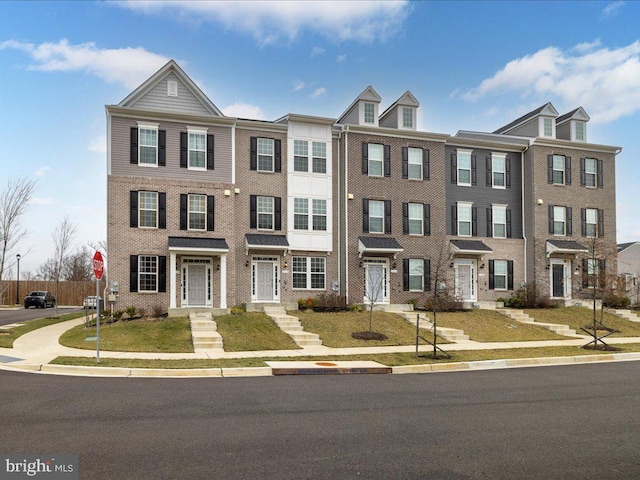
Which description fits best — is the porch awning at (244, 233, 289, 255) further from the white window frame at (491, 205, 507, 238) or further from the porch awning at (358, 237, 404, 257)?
the white window frame at (491, 205, 507, 238)

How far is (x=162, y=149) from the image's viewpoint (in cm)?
2566

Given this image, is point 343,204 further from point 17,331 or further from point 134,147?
point 17,331

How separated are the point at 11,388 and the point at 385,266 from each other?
68.3ft

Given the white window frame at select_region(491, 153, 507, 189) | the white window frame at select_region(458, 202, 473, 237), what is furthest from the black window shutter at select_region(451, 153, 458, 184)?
the white window frame at select_region(491, 153, 507, 189)

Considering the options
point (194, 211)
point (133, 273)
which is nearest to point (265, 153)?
point (194, 211)

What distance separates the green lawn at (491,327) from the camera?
23.2 m

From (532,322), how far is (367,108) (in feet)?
44.9

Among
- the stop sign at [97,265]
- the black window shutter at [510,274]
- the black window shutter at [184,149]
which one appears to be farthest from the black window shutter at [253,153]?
the black window shutter at [510,274]

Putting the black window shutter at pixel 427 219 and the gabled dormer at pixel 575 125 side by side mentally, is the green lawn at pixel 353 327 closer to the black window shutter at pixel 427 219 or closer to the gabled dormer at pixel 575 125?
the black window shutter at pixel 427 219

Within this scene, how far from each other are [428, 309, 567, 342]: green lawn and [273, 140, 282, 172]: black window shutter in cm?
1027

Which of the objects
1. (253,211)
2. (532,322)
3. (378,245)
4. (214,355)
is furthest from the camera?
(378,245)

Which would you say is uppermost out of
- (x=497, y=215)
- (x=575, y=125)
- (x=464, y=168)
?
(x=575, y=125)

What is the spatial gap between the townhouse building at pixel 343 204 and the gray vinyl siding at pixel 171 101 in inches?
2.0

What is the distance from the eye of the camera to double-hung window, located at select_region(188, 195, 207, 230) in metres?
25.8
